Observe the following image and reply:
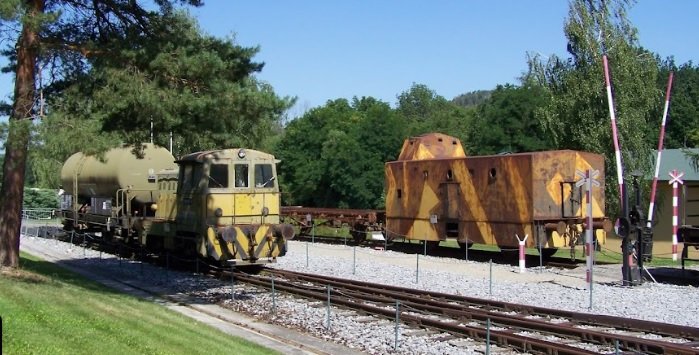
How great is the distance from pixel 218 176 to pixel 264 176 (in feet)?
4.09

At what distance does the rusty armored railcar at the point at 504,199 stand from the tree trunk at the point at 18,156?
565 inches

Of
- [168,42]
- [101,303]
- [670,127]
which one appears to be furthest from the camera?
[670,127]

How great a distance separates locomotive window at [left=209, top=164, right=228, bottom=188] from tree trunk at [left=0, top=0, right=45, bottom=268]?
4835 millimetres

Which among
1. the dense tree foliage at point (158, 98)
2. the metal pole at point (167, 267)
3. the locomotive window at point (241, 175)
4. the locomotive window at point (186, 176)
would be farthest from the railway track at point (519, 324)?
the locomotive window at point (186, 176)

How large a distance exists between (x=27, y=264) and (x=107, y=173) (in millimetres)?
6059

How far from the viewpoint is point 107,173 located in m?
Answer: 25.0

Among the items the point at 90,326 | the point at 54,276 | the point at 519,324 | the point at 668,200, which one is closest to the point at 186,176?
the point at 54,276

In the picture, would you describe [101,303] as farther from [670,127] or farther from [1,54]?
[670,127]

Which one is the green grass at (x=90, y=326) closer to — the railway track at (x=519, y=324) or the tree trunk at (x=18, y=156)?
the tree trunk at (x=18, y=156)

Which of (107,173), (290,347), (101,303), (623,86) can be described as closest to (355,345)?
(290,347)

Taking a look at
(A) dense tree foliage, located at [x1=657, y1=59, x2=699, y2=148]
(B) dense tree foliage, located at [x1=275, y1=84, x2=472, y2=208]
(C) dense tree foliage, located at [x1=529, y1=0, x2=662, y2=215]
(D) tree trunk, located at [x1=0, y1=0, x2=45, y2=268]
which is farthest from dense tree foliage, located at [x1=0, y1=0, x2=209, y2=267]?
(A) dense tree foliage, located at [x1=657, y1=59, x2=699, y2=148]

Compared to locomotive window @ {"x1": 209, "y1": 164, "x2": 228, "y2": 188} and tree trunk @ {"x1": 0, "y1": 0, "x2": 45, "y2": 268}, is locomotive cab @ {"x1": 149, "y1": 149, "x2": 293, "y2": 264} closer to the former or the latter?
locomotive window @ {"x1": 209, "y1": 164, "x2": 228, "y2": 188}

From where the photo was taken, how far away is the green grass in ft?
24.7

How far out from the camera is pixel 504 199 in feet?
75.3
